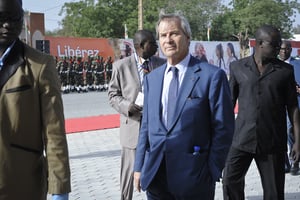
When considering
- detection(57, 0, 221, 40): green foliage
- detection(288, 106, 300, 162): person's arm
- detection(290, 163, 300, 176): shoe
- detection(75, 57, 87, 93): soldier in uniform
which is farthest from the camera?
detection(57, 0, 221, 40): green foliage

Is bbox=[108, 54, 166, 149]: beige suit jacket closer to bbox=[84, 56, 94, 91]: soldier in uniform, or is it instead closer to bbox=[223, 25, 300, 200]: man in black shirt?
bbox=[223, 25, 300, 200]: man in black shirt

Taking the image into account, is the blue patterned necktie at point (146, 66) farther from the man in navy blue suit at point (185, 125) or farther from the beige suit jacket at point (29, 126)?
the beige suit jacket at point (29, 126)

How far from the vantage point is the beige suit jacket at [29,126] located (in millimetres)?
2492

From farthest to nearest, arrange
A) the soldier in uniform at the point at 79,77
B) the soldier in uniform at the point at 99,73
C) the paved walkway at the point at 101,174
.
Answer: the soldier in uniform at the point at 99,73 < the soldier in uniform at the point at 79,77 < the paved walkway at the point at 101,174

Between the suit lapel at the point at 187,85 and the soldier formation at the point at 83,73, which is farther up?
the suit lapel at the point at 187,85

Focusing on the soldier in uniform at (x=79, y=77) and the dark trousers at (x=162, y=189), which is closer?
the dark trousers at (x=162, y=189)

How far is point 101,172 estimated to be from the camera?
25.0ft

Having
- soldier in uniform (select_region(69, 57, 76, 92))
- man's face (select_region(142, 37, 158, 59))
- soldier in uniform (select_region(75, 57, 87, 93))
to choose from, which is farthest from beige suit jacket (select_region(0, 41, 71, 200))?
soldier in uniform (select_region(75, 57, 87, 93))

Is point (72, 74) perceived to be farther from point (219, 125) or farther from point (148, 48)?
point (219, 125)

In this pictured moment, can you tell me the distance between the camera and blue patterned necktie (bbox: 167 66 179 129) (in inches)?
130

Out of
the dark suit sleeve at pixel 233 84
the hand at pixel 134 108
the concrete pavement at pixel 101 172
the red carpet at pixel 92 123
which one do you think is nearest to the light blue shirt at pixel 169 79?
the hand at pixel 134 108

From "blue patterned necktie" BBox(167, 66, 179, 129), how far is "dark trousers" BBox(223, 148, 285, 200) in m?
1.66

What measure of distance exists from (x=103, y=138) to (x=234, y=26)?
51.7 meters

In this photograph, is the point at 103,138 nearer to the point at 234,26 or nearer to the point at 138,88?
the point at 138,88
